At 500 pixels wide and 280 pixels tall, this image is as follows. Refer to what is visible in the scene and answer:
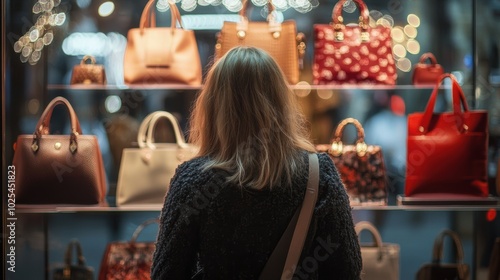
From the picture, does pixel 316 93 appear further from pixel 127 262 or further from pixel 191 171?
pixel 191 171

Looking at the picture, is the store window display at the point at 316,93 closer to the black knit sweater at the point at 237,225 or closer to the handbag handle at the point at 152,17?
the handbag handle at the point at 152,17

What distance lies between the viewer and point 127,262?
12.5 ft

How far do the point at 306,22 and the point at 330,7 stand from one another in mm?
167

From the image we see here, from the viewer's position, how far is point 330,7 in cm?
422

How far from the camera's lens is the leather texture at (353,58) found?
155 inches

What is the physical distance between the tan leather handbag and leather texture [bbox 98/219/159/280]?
115 centimetres

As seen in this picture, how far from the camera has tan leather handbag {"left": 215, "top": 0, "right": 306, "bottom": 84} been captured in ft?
12.6

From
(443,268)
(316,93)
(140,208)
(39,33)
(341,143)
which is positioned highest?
(39,33)

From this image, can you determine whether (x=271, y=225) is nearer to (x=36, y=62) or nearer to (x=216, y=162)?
(x=216, y=162)

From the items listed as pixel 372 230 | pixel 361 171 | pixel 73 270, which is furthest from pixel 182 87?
pixel 372 230

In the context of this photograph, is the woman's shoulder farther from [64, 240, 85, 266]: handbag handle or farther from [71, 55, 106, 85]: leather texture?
[64, 240, 85, 266]: handbag handle

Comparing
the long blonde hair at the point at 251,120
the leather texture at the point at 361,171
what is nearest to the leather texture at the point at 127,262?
the leather texture at the point at 361,171

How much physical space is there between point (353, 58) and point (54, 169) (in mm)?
1722

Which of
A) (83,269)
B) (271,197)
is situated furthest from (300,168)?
(83,269)
